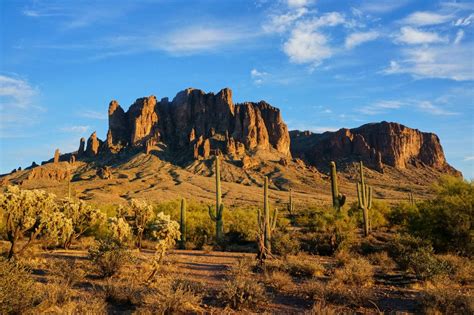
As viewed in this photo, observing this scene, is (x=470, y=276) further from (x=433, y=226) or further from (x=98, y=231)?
(x=98, y=231)

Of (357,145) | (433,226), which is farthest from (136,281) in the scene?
(357,145)

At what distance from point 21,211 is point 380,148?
125530 mm

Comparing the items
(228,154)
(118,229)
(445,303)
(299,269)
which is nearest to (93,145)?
(228,154)

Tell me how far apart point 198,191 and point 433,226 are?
195 feet

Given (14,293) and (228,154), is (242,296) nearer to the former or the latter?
(14,293)

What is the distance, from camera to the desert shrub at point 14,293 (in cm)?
644

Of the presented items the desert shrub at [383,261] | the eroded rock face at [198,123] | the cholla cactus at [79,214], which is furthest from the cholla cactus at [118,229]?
the eroded rock face at [198,123]

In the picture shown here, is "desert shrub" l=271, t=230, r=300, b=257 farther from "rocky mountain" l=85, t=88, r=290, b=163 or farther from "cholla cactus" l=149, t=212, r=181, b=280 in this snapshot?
"rocky mountain" l=85, t=88, r=290, b=163

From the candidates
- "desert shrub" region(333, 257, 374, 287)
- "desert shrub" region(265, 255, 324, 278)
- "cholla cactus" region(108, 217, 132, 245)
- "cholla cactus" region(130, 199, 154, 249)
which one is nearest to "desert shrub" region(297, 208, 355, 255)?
"desert shrub" region(265, 255, 324, 278)

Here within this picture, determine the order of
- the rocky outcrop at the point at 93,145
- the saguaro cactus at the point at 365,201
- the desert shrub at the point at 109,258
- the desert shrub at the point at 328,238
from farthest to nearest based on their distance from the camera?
the rocky outcrop at the point at 93,145 → the saguaro cactus at the point at 365,201 → the desert shrub at the point at 328,238 → the desert shrub at the point at 109,258

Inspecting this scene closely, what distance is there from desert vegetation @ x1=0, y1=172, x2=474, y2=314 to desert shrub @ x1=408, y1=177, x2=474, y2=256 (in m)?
0.04

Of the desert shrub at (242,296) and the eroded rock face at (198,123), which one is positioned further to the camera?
the eroded rock face at (198,123)

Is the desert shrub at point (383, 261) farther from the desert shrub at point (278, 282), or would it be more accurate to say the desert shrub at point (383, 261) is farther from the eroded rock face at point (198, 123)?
the eroded rock face at point (198, 123)

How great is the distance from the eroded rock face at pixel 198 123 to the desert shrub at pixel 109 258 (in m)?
99.7
